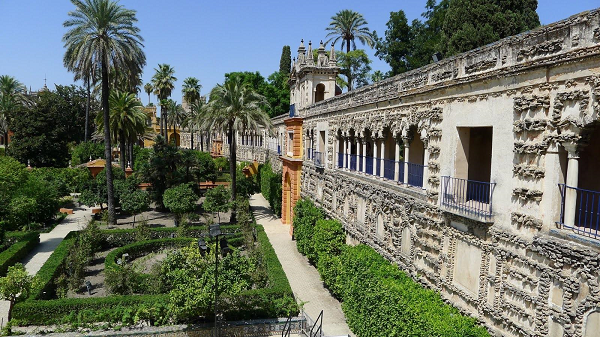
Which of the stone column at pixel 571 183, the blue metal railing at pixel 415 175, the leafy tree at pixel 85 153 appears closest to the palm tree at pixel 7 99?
the leafy tree at pixel 85 153

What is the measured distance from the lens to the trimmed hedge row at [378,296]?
1039 cm

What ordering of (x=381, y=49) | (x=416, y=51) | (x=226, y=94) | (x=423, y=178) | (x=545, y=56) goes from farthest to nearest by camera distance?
1. (x=381, y=49)
2. (x=416, y=51)
3. (x=226, y=94)
4. (x=423, y=178)
5. (x=545, y=56)

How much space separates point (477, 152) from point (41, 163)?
186 feet

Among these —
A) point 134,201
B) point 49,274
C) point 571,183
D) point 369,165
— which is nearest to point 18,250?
point 49,274

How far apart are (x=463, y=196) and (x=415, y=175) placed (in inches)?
120

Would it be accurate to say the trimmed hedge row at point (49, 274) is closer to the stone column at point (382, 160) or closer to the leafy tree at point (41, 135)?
the stone column at point (382, 160)

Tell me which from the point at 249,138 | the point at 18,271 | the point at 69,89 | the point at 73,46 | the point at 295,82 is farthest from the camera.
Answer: the point at 69,89

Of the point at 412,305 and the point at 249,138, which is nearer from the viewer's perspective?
the point at 412,305

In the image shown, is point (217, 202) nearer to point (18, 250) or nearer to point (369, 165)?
point (18, 250)

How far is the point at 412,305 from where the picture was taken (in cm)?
1137

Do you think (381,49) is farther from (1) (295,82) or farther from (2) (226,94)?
(2) (226,94)

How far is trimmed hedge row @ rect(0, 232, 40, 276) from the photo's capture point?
821 inches

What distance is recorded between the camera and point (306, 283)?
20.2 metres

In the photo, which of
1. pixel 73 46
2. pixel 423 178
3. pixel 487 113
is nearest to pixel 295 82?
pixel 73 46
